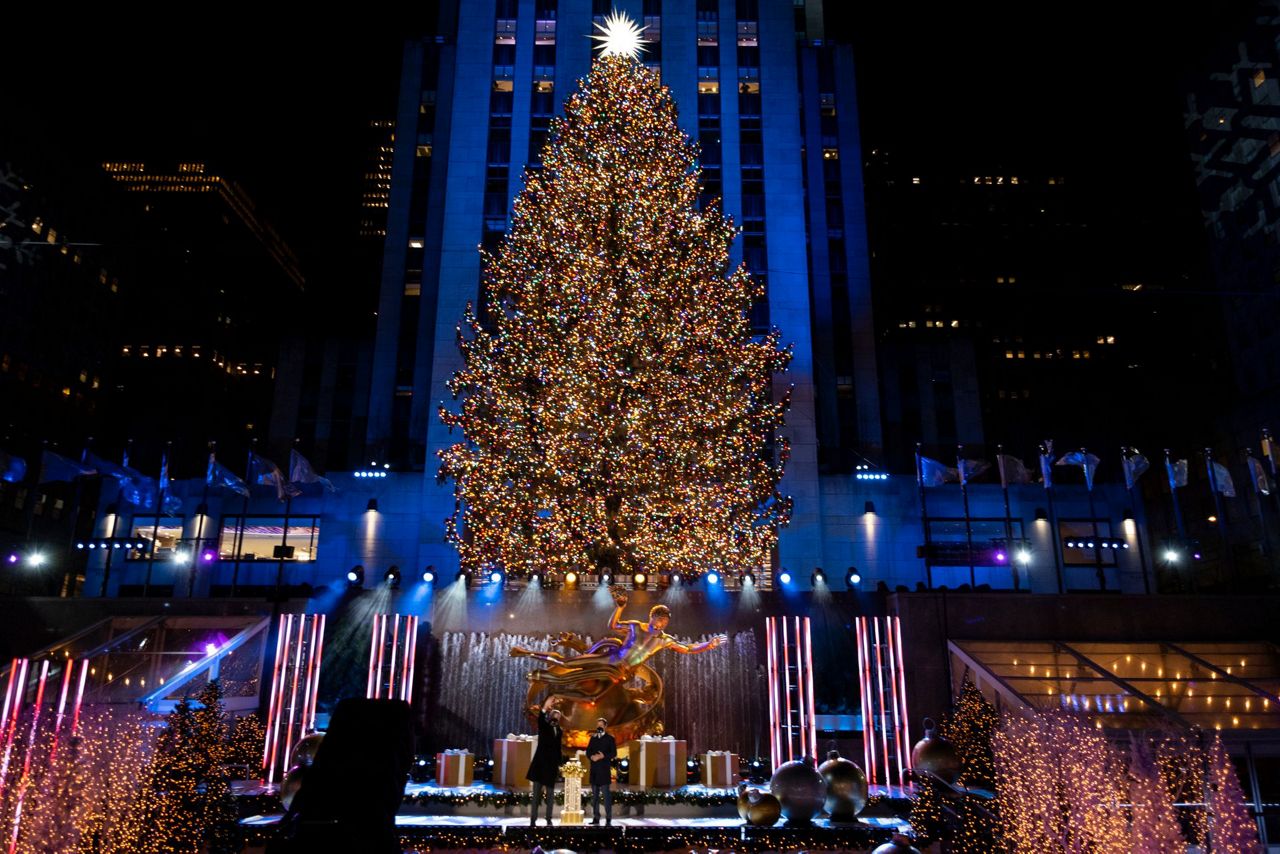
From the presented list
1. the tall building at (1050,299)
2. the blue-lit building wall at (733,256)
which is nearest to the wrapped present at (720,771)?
the blue-lit building wall at (733,256)

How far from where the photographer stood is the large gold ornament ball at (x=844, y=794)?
13.1 m

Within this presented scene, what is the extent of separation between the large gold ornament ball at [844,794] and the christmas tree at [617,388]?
10229mm

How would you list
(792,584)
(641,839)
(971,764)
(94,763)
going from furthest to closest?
(792,584) → (971,764) → (641,839) → (94,763)

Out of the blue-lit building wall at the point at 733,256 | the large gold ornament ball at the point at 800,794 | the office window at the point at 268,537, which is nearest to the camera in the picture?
the large gold ornament ball at the point at 800,794

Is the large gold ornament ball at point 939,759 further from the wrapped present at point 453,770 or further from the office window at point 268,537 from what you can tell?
the office window at point 268,537

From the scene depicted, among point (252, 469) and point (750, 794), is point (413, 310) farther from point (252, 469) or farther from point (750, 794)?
point (750, 794)

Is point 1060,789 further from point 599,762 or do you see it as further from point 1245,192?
point 1245,192

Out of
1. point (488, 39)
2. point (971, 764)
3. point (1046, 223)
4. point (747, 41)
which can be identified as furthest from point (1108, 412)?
point (971, 764)

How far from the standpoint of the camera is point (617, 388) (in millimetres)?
23156

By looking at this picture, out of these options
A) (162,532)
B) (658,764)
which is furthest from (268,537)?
(658,764)

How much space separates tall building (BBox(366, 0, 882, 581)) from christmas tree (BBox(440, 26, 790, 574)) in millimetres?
9594

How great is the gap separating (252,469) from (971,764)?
23.2m

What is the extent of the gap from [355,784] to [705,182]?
1389 inches

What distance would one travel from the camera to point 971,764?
1272cm
